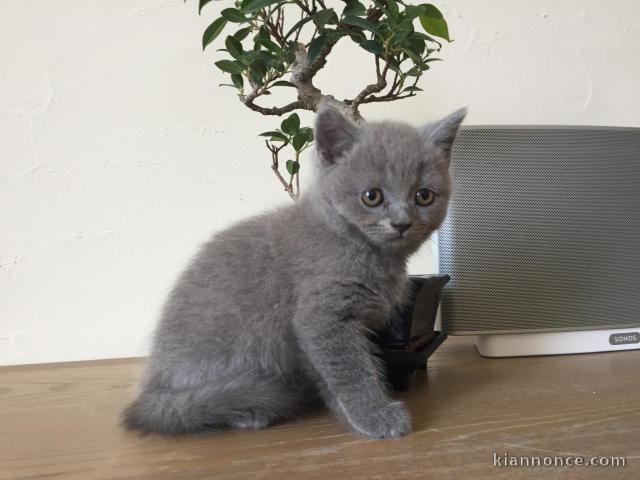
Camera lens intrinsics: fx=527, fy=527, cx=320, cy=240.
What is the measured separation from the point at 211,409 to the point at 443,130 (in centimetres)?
53

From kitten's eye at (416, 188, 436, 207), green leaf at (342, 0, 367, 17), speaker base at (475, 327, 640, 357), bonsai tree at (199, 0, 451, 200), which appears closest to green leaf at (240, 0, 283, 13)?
bonsai tree at (199, 0, 451, 200)

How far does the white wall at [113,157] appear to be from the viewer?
1200 millimetres

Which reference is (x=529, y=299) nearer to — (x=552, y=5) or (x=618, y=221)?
(x=618, y=221)

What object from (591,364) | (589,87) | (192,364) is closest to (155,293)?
(192,364)

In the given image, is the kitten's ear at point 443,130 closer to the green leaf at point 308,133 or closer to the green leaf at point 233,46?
the green leaf at point 308,133

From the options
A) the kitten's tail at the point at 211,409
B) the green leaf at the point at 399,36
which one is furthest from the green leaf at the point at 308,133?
the kitten's tail at the point at 211,409

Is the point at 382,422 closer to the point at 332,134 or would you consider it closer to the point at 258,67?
the point at 332,134

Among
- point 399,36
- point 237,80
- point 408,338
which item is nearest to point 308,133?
point 237,80

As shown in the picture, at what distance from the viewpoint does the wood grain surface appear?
2.04ft

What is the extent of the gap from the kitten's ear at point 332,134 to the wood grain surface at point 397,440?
40cm

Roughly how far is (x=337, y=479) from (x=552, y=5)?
4.51ft

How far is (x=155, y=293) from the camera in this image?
4.27 feet

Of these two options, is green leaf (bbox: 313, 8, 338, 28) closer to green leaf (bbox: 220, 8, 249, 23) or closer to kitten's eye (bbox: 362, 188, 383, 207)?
green leaf (bbox: 220, 8, 249, 23)

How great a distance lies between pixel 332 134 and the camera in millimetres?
778
